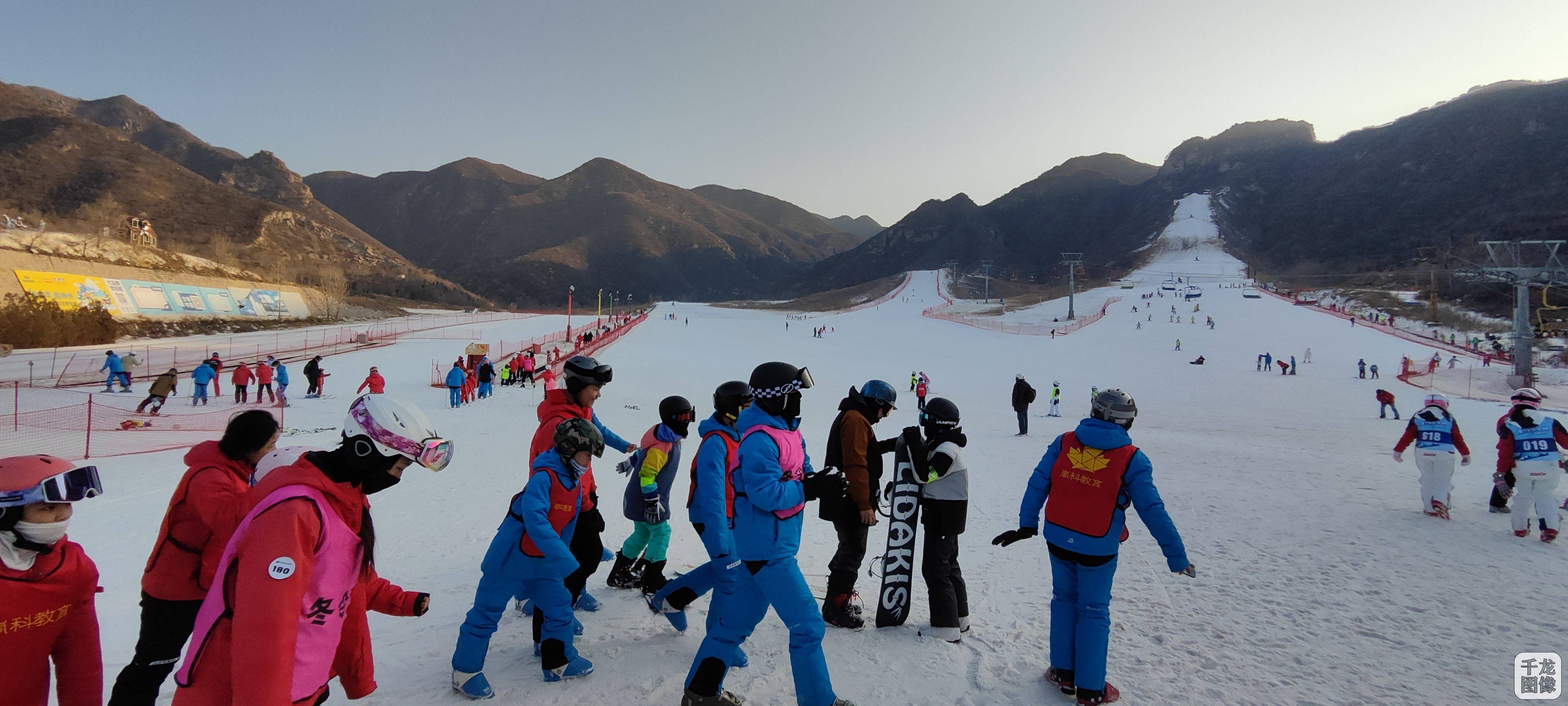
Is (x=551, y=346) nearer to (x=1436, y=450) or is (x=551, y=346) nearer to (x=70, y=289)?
(x=70, y=289)

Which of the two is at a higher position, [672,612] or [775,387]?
[775,387]

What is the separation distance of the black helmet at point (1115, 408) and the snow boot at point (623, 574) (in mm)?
3568

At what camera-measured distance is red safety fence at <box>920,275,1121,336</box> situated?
43938mm

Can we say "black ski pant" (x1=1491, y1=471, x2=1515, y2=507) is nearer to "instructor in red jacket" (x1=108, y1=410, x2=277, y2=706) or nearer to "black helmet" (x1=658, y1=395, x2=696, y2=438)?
"black helmet" (x1=658, y1=395, x2=696, y2=438)

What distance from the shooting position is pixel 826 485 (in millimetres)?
3324

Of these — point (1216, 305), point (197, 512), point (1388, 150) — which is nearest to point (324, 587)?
point (197, 512)

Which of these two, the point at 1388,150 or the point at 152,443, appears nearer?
the point at 152,443

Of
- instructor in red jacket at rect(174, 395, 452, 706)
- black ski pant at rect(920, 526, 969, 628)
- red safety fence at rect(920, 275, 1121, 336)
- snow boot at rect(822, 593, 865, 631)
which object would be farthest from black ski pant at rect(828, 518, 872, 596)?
red safety fence at rect(920, 275, 1121, 336)

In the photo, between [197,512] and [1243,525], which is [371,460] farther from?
[1243,525]

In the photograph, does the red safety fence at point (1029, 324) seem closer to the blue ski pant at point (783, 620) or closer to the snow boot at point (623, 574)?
the snow boot at point (623, 574)

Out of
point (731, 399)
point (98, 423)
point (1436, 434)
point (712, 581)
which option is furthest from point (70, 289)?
point (1436, 434)

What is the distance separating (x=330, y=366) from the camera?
24422 mm

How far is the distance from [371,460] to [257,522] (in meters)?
0.34

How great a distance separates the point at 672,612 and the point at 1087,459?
2757 millimetres
